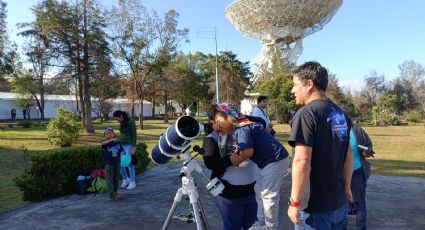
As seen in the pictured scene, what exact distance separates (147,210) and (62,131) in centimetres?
1301

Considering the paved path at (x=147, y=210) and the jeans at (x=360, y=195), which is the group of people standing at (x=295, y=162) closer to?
the jeans at (x=360, y=195)

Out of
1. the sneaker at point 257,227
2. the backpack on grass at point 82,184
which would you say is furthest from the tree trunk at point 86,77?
the sneaker at point 257,227

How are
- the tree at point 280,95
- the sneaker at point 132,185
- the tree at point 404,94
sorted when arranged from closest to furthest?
the sneaker at point 132,185, the tree at point 280,95, the tree at point 404,94

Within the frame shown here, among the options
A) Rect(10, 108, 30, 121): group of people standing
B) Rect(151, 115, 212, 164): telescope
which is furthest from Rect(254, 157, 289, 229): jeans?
Rect(10, 108, 30, 121): group of people standing

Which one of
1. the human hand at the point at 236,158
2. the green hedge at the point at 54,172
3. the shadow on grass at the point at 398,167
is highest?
the human hand at the point at 236,158

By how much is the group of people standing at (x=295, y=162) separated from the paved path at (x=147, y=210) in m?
2.37

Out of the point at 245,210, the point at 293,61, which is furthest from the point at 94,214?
the point at 293,61

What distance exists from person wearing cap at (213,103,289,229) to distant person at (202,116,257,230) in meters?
0.11

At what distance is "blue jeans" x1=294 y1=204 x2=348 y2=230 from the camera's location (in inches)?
115

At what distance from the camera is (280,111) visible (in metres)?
42.3

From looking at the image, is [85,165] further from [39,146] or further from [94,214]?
[39,146]

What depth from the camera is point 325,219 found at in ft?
9.59

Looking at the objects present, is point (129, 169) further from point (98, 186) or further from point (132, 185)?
point (98, 186)

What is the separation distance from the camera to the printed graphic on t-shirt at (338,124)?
2.79 meters
